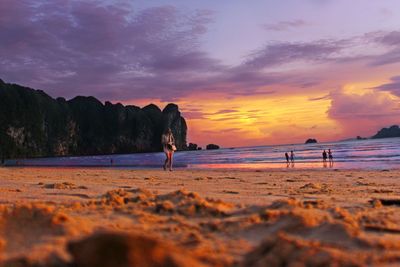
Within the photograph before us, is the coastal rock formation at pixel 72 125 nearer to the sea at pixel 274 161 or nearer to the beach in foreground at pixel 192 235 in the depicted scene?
the sea at pixel 274 161

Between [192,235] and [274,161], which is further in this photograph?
[274,161]

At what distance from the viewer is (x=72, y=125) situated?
166000 millimetres

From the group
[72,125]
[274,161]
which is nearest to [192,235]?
[274,161]

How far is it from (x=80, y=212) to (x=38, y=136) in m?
137

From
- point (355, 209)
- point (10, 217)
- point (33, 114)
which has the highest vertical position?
point (33, 114)

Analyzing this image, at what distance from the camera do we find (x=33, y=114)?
130125mm

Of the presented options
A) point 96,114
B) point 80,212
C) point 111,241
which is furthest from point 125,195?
point 96,114

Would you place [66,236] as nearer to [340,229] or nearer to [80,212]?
[80,212]

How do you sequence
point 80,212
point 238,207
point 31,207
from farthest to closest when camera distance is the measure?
1. point 238,207
2. point 80,212
3. point 31,207

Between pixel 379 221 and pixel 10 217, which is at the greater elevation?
pixel 10 217

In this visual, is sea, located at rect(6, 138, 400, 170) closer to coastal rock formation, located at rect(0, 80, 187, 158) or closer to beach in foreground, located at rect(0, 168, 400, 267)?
beach in foreground, located at rect(0, 168, 400, 267)

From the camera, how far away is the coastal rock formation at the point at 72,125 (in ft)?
393

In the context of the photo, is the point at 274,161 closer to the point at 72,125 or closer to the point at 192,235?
the point at 192,235

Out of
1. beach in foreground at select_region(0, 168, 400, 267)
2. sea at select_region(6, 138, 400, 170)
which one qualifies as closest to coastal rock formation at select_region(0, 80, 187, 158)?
sea at select_region(6, 138, 400, 170)
